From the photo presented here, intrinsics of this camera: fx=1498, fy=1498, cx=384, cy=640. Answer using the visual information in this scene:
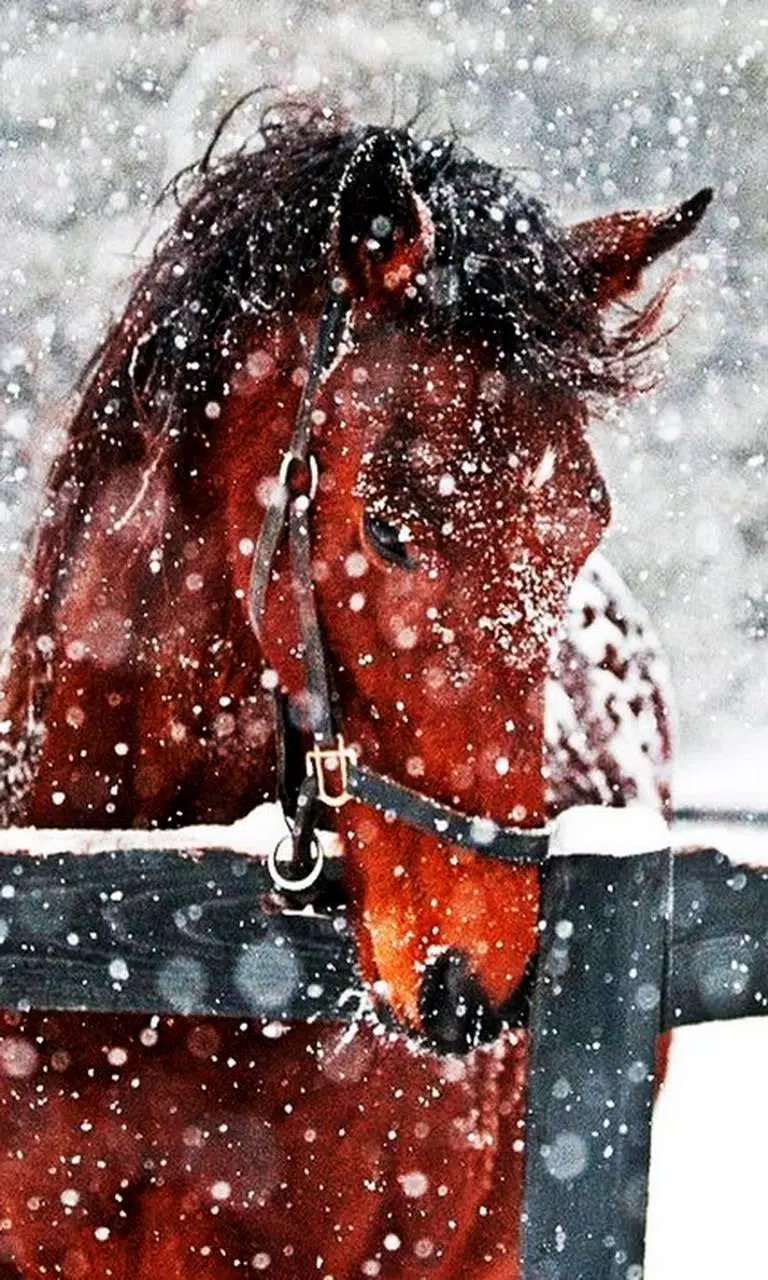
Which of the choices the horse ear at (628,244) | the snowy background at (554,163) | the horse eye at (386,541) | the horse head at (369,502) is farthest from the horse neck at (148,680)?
the snowy background at (554,163)

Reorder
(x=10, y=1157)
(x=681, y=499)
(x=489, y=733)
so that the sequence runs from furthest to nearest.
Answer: (x=681, y=499) < (x=10, y=1157) < (x=489, y=733)

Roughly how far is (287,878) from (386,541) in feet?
1.47

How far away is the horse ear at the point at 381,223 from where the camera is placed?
1.82 m

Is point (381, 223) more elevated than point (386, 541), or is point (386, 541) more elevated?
point (381, 223)

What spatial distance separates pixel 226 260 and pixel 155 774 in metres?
0.71

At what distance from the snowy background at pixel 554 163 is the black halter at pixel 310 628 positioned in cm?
555

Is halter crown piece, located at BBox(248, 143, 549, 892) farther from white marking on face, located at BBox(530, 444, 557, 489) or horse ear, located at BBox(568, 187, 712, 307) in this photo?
horse ear, located at BBox(568, 187, 712, 307)

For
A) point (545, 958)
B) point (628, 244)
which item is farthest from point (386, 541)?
point (628, 244)

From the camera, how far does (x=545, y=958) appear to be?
1801mm

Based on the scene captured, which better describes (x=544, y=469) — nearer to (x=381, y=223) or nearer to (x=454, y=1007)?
(x=381, y=223)

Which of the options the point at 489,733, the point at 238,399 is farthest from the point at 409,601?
the point at 238,399

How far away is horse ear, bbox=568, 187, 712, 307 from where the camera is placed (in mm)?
2111

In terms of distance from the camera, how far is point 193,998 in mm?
1885

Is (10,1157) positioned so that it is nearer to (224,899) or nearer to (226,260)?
(224,899)
